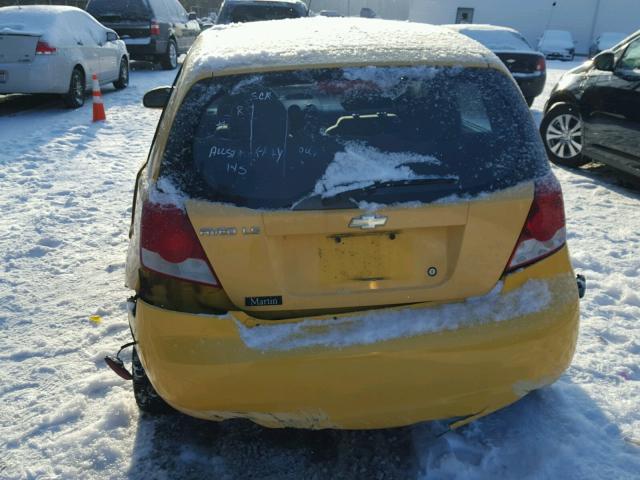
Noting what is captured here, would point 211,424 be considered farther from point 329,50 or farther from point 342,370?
point 329,50

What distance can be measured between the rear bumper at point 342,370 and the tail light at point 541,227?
0.21 m

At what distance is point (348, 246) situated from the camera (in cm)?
221

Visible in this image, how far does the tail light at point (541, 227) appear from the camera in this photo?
2.35 meters

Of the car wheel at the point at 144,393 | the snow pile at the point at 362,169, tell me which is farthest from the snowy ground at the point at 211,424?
the snow pile at the point at 362,169

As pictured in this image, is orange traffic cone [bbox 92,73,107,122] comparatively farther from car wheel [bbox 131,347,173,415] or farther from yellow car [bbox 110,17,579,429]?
yellow car [bbox 110,17,579,429]

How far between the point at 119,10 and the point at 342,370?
52.7 ft

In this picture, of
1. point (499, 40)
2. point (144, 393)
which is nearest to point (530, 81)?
point (499, 40)

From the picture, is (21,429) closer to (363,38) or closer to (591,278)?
(363,38)

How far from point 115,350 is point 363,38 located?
2.21m

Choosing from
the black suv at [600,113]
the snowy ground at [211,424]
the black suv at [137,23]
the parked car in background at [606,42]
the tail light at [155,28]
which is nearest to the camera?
the snowy ground at [211,424]

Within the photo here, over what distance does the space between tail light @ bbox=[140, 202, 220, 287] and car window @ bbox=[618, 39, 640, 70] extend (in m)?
5.88

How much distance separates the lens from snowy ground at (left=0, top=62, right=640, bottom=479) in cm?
256

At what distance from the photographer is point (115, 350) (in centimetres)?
342

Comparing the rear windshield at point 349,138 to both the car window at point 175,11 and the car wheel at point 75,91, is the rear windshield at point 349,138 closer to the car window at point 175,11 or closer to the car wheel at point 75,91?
the car wheel at point 75,91
